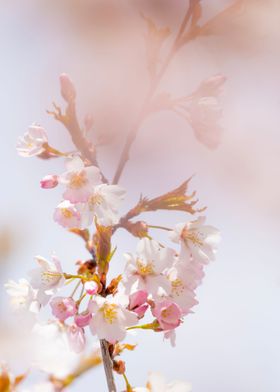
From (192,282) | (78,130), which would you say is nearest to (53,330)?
(192,282)

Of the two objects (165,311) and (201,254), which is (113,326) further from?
(201,254)

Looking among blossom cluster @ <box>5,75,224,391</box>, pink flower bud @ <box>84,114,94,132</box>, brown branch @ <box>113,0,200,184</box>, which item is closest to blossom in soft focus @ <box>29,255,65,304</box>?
blossom cluster @ <box>5,75,224,391</box>

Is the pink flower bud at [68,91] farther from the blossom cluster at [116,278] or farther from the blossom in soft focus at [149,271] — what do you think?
the blossom in soft focus at [149,271]

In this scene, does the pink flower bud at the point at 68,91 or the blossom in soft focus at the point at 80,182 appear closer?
the blossom in soft focus at the point at 80,182

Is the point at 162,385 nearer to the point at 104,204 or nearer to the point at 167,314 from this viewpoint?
the point at 167,314

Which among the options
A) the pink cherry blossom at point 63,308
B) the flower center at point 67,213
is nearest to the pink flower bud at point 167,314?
the pink cherry blossom at point 63,308

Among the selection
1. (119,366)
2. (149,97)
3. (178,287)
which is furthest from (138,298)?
(149,97)

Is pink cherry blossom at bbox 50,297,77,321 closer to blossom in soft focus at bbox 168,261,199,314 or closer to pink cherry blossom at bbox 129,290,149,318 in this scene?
pink cherry blossom at bbox 129,290,149,318
